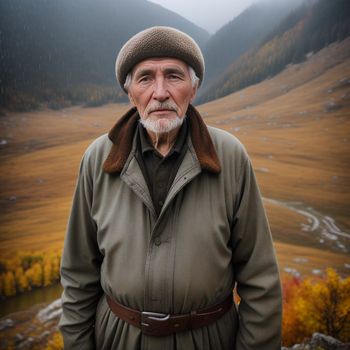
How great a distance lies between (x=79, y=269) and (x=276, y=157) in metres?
3.08

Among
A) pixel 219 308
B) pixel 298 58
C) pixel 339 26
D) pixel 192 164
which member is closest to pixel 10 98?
pixel 192 164

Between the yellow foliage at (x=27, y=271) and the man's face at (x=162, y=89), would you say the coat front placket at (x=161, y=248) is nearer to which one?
the man's face at (x=162, y=89)

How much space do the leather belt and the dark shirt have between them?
470mm

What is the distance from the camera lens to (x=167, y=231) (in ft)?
3.90

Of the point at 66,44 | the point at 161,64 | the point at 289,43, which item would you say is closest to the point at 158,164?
the point at 161,64

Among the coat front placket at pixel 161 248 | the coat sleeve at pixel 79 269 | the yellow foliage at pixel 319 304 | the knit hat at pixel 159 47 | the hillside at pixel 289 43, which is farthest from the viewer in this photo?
the hillside at pixel 289 43

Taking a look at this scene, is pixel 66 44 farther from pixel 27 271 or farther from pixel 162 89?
pixel 162 89

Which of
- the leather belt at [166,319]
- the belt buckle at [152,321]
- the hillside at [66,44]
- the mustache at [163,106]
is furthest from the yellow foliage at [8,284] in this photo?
the mustache at [163,106]

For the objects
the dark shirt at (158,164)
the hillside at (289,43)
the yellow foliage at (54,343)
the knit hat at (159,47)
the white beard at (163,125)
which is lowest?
the yellow foliage at (54,343)

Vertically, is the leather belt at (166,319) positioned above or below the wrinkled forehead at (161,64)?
below

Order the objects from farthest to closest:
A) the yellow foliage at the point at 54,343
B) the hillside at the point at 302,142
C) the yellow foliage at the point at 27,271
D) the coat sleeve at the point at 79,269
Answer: the hillside at the point at 302,142 < the yellow foliage at the point at 27,271 < the yellow foliage at the point at 54,343 < the coat sleeve at the point at 79,269

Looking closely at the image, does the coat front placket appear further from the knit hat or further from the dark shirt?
the knit hat

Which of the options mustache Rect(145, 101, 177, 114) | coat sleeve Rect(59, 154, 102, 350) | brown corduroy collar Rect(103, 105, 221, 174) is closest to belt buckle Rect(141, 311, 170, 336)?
coat sleeve Rect(59, 154, 102, 350)

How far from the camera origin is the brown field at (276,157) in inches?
125
